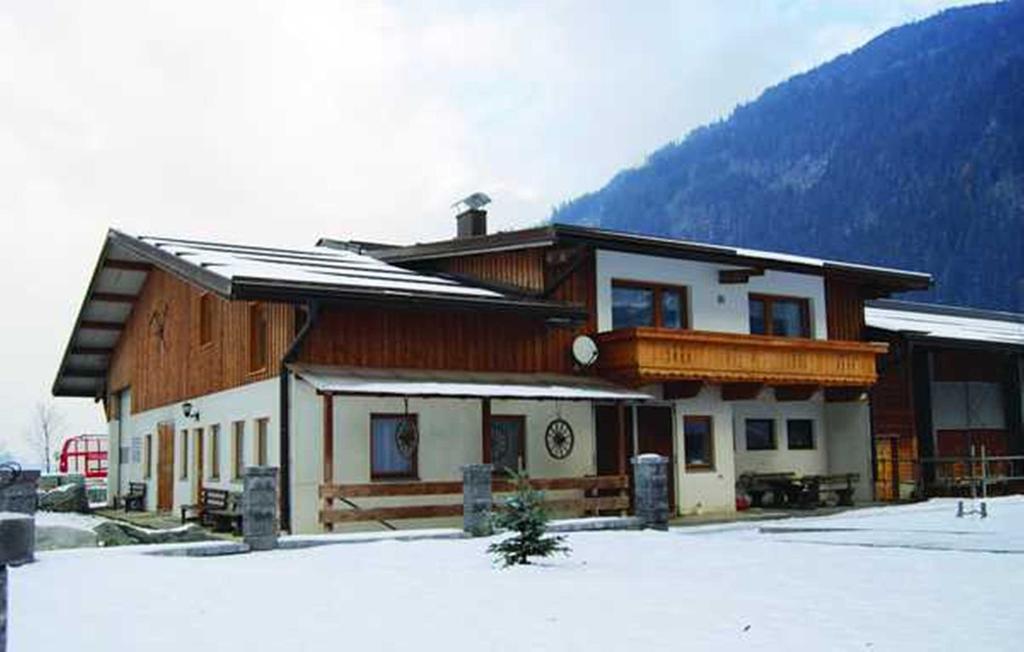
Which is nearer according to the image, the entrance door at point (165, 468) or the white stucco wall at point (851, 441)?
the white stucco wall at point (851, 441)

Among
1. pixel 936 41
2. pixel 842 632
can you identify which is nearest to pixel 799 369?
pixel 842 632

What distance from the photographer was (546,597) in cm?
1111

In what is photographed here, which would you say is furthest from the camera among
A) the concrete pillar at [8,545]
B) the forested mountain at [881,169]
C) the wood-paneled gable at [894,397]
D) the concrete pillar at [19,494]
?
the forested mountain at [881,169]

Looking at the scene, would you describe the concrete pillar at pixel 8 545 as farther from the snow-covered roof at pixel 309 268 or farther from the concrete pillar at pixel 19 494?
the snow-covered roof at pixel 309 268

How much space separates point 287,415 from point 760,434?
12.1 m

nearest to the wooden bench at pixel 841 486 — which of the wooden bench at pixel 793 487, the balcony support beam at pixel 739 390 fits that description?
the wooden bench at pixel 793 487

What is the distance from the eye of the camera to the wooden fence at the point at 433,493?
1825 centimetres

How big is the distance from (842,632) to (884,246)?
350 ft

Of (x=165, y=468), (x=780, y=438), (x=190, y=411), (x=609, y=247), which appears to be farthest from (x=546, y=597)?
(x=165, y=468)

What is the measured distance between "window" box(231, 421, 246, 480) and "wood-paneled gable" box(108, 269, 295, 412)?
901 mm

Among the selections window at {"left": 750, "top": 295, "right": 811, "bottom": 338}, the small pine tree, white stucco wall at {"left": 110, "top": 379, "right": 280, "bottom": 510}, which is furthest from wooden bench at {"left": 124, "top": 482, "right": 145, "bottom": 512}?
the small pine tree

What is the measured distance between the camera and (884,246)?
110 meters

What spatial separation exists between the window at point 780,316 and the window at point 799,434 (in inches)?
84.4

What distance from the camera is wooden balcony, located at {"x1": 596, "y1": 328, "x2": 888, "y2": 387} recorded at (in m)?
22.8
